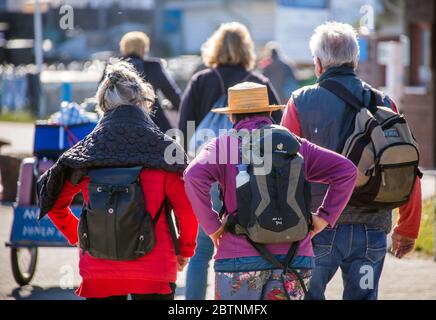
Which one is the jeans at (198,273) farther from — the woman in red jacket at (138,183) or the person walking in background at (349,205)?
the woman in red jacket at (138,183)

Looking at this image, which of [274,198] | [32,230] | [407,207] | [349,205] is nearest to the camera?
[274,198]

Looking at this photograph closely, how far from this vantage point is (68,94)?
922 cm

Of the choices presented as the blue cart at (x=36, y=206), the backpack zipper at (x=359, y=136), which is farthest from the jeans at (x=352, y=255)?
the blue cart at (x=36, y=206)

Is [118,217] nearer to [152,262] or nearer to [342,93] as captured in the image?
[152,262]

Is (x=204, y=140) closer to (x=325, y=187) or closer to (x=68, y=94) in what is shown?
(x=325, y=187)

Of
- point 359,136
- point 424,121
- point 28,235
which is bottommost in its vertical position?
point 424,121

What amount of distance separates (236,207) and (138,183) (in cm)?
50

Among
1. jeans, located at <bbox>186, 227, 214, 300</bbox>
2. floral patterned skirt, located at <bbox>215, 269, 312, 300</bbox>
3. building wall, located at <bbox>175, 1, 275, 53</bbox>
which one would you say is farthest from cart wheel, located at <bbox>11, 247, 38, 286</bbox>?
building wall, located at <bbox>175, 1, 275, 53</bbox>

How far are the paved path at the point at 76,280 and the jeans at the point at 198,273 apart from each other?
806mm

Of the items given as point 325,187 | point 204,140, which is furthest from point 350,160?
point 204,140

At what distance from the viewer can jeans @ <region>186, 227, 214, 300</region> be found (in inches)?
262

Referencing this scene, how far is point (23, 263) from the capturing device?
8.41m

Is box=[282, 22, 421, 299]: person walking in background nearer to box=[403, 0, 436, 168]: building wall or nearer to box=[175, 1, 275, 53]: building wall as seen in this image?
box=[403, 0, 436, 168]: building wall

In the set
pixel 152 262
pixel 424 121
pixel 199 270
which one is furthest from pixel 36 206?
pixel 424 121
